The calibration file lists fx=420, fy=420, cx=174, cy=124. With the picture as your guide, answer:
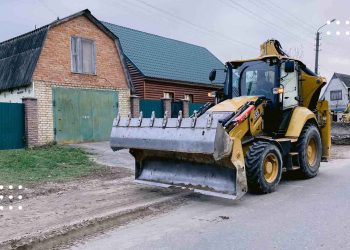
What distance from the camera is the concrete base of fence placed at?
18422 millimetres

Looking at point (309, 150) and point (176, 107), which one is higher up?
point (176, 107)

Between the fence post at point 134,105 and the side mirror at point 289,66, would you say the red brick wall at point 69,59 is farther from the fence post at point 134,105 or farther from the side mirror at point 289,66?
the side mirror at point 289,66

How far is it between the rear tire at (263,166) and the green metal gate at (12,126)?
10382mm

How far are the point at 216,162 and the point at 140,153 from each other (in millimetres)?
1924

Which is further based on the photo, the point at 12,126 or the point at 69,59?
the point at 69,59

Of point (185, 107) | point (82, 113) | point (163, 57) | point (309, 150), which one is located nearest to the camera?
point (309, 150)

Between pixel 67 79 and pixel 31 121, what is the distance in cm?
249

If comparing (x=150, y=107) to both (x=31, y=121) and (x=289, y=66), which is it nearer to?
(x=31, y=121)

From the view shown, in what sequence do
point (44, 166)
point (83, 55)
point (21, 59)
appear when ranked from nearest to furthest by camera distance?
point (44, 166) < point (21, 59) < point (83, 55)

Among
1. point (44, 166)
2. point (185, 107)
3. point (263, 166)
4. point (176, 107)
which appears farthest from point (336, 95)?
point (263, 166)

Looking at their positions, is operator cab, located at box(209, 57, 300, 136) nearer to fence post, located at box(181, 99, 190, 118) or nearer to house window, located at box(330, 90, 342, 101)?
fence post, located at box(181, 99, 190, 118)

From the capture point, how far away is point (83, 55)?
701 inches

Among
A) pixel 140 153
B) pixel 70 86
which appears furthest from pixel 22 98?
pixel 140 153

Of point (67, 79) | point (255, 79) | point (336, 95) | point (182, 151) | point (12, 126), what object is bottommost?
point (182, 151)
